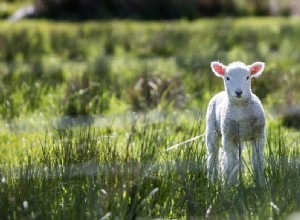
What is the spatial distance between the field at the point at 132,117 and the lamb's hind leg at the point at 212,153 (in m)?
0.06

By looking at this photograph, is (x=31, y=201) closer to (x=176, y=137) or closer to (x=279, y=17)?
(x=176, y=137)

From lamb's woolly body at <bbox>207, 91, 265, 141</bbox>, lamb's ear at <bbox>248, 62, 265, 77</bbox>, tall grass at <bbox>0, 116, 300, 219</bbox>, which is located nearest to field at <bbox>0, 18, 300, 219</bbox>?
tall grass at <bbox>0, 116, 300, 219</bbox>

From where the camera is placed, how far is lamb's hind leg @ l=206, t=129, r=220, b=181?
21.6 ft

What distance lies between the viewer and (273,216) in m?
5.78

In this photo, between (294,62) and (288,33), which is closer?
(294,62)

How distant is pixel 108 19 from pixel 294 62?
707cm

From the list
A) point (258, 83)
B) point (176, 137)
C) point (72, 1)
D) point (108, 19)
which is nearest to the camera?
point (176, 137)

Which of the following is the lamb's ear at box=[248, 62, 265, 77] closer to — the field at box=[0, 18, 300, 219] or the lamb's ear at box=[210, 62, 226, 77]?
the lamb's ear at box=[210, 62, 226, 77]

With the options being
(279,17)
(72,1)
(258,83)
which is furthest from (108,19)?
(258,83)

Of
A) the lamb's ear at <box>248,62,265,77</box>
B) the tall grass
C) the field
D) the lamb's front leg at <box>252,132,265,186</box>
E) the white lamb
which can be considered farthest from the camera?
the lamb's ear at <box>248,62,265,77</box>

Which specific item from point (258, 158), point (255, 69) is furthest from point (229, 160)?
point (255, 69)

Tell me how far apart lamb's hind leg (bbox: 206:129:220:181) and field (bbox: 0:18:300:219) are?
62 mm

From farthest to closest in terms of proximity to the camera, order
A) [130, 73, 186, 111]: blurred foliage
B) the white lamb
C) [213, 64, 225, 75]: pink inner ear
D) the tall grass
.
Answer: [130, 73, 186, 111]: blurred foliage < [213, 64, 225, 75]: pink inner ear < the white lamb < the tall grass

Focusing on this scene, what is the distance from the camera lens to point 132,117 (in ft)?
32.4
